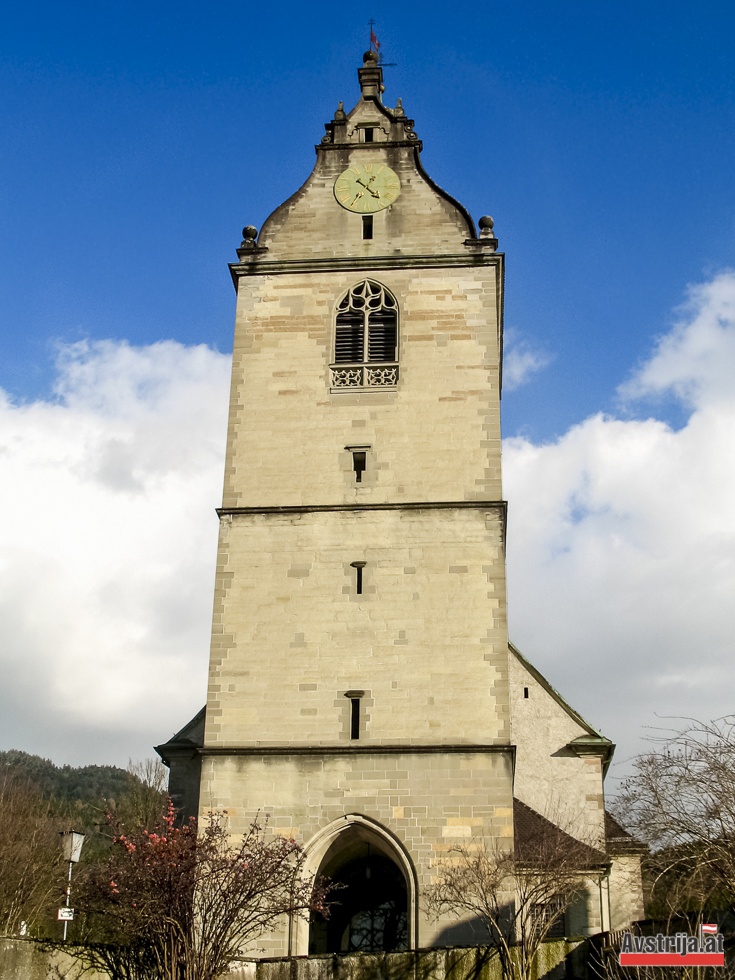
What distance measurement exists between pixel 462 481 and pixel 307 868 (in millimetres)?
6960

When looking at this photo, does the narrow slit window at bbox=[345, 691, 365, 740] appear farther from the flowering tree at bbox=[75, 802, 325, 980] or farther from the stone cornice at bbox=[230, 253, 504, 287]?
the stone cornice at bbox=[230, 253, 504, 287]

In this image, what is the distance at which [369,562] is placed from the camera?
20.5m

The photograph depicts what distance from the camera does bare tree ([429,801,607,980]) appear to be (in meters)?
17.2

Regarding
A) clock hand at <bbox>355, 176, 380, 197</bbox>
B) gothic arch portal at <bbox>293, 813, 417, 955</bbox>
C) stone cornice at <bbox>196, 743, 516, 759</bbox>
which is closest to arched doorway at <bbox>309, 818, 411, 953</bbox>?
gothic arch portal at <bbox>293, 813, 417, 955</bbox>

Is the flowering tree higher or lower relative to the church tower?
lower

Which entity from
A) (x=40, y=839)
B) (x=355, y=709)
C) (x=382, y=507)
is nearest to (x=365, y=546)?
(x=382, y=507)

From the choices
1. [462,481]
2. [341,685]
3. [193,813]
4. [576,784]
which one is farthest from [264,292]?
[576,784]

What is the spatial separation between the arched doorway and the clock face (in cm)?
1210

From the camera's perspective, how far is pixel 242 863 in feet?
49.2

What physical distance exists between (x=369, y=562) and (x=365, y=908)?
610 centimetres

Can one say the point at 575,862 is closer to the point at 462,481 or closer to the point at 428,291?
the point at 462,481

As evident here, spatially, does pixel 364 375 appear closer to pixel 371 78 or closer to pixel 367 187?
pixel 367 187

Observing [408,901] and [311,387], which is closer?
[408,901]

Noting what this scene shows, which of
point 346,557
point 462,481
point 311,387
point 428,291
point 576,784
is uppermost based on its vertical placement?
point 428,291
